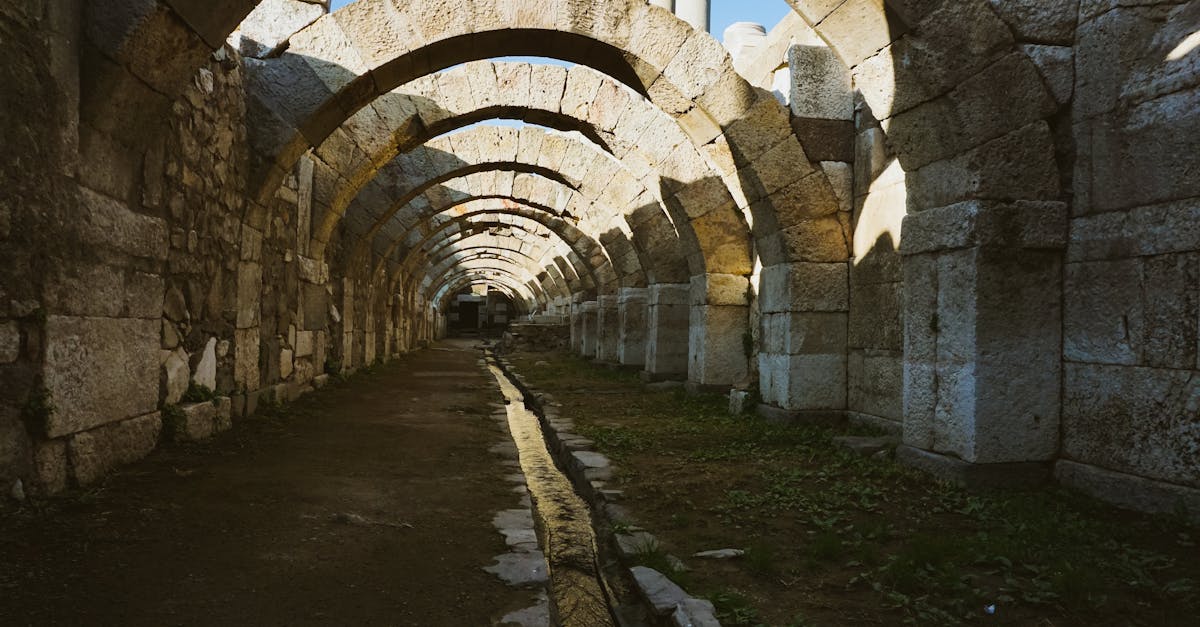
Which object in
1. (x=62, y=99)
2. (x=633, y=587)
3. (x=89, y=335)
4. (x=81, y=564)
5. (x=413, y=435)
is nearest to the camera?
(x=81, y=564)

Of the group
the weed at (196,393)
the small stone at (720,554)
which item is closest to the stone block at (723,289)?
the weed at (196,393)

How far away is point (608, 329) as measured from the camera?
14383mm

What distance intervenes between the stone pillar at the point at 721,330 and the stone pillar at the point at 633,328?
3.92 meters

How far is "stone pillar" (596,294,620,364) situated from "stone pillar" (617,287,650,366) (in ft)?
4.95

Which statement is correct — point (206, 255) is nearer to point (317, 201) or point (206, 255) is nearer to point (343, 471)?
point (343, 471)

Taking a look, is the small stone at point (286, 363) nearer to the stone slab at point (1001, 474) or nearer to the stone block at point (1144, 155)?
the stone slab at point (1001, 474)

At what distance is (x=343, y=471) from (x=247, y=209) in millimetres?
2654

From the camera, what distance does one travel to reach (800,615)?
2.28 m

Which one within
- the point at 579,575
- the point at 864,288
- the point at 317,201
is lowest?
the point at 579,575

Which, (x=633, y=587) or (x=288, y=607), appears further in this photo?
(x=633, y=587)

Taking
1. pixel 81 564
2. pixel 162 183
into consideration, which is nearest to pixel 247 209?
pixel 162 183

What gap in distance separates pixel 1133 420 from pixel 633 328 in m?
9.22

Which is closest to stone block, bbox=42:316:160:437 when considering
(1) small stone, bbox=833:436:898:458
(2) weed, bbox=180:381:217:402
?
(2) weed, bbox=180:381:217:402

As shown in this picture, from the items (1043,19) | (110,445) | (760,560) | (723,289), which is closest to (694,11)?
(723,289)
